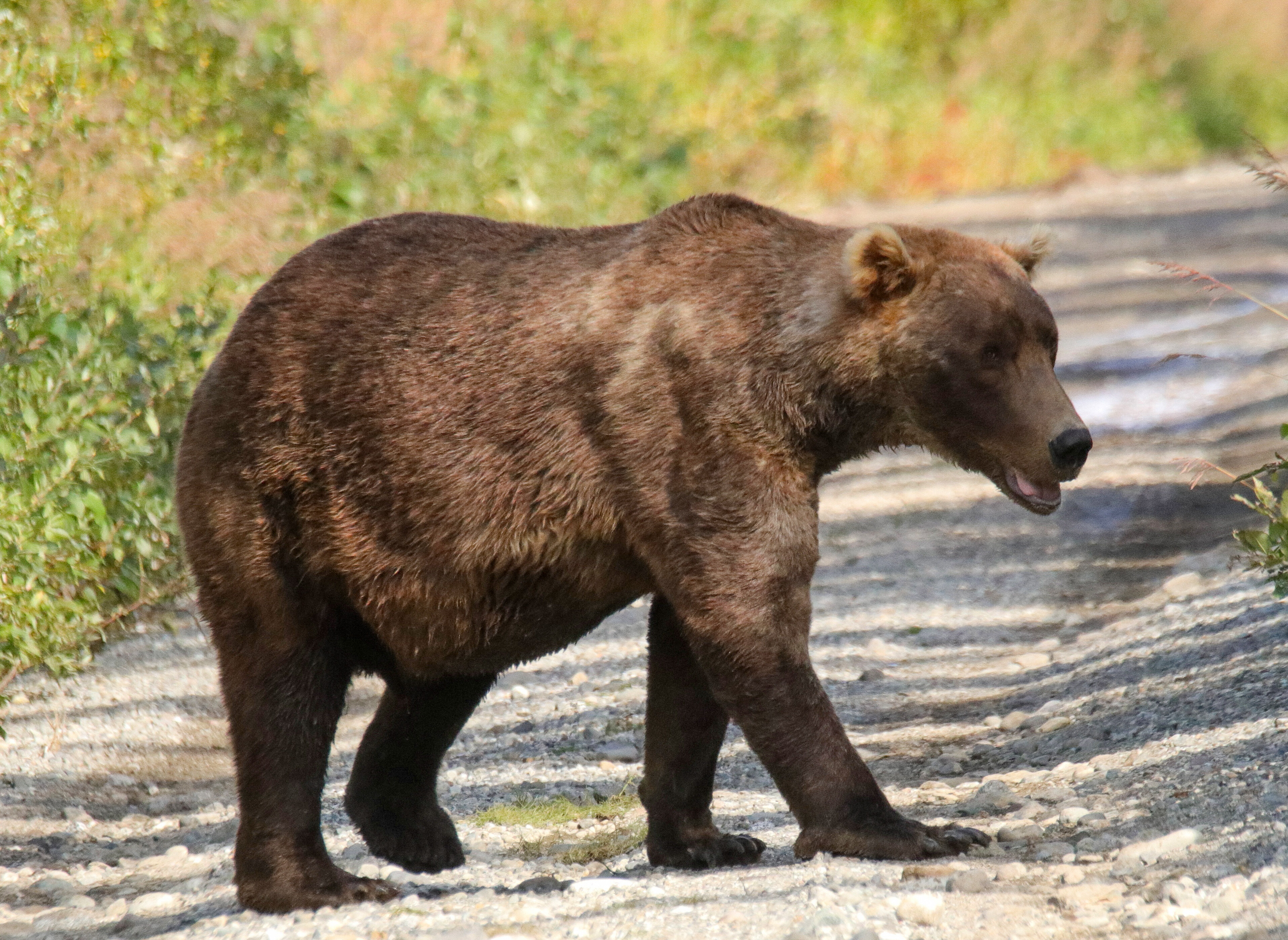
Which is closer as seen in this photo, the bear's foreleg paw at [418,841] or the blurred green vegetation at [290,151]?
the bear's foreleg paw at [418,841]

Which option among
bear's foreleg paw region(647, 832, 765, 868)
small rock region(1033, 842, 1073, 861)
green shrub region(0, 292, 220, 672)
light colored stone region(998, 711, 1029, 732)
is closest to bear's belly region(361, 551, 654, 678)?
bear's foreleg paw region(647, 832, 765, 868)

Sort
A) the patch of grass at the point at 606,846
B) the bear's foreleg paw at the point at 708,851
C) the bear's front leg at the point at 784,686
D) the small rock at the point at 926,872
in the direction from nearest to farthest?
the small rock at the point at 926,872
the bear's front leg at the point at 784,686
the bear's foreleg paw at the point at 708,851
the patch of grass at the point at 606,846

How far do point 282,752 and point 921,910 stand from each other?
1983 mm

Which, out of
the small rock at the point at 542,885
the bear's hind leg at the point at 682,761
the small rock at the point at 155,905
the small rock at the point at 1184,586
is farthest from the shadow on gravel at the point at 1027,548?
the small rock at the point at 155,905

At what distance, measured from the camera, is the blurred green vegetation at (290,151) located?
677cm

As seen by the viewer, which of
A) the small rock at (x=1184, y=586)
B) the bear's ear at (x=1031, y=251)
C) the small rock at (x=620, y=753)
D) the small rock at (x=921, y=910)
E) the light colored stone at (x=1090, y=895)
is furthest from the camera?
the small rock at (x=1184, y=586)

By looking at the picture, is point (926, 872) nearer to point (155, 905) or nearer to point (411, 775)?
point (411, 775)

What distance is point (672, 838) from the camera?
520cm

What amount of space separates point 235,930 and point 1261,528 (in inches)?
217

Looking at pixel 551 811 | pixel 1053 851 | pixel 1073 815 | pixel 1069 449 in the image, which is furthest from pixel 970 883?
pixel 551 811

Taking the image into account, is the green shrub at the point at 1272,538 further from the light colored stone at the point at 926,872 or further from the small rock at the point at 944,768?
the light colored stone at the point at 926,872

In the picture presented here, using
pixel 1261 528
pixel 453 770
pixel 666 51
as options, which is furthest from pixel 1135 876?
pixel 666 51

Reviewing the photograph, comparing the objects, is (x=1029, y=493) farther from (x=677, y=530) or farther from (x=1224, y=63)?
(x=1224, y=63)

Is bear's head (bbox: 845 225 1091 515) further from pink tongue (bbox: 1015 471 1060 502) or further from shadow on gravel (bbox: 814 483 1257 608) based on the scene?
shadow on gravel (bbox: 814 483 1257 608)
